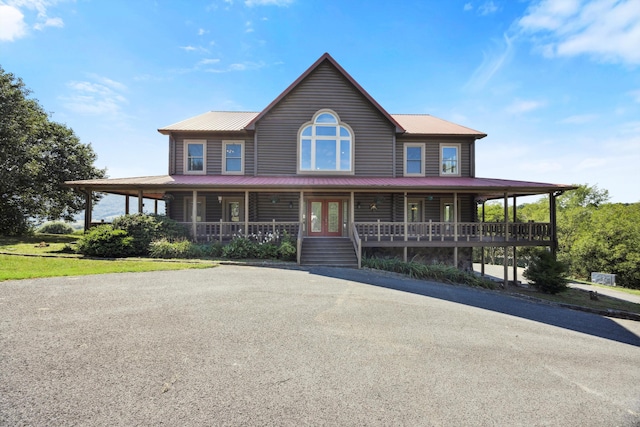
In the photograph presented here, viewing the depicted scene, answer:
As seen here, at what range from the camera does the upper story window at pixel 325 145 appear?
17172 millimetres

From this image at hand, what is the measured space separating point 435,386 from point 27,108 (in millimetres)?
33226

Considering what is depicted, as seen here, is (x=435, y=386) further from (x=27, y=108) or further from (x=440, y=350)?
(x=27, y=108)

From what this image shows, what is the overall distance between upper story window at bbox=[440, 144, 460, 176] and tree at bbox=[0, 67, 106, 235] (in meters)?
26.2

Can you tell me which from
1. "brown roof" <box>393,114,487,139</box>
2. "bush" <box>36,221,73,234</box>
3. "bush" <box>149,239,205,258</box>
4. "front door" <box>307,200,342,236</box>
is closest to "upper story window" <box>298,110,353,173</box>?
"front door" <box>307,200,342,236</box>

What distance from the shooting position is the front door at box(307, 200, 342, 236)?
16.9 metres

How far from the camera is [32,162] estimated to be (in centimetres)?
2156

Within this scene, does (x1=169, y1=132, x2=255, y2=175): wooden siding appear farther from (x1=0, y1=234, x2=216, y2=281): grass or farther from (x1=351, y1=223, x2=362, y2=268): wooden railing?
(x1=351, y1=223, x2=362, y2=268): wooden railing

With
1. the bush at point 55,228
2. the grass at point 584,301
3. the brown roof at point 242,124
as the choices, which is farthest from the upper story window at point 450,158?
the bush at point 55,228

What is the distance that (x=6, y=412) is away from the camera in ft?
9.02

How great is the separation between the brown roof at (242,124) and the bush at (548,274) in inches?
313

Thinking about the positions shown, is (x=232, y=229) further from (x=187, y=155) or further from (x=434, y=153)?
(x=434, y=153)

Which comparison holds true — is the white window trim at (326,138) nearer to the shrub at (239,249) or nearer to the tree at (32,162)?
the shrub at (239,249)

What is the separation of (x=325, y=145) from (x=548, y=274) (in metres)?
12.7

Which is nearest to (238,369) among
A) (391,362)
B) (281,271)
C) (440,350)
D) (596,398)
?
(391,362)
